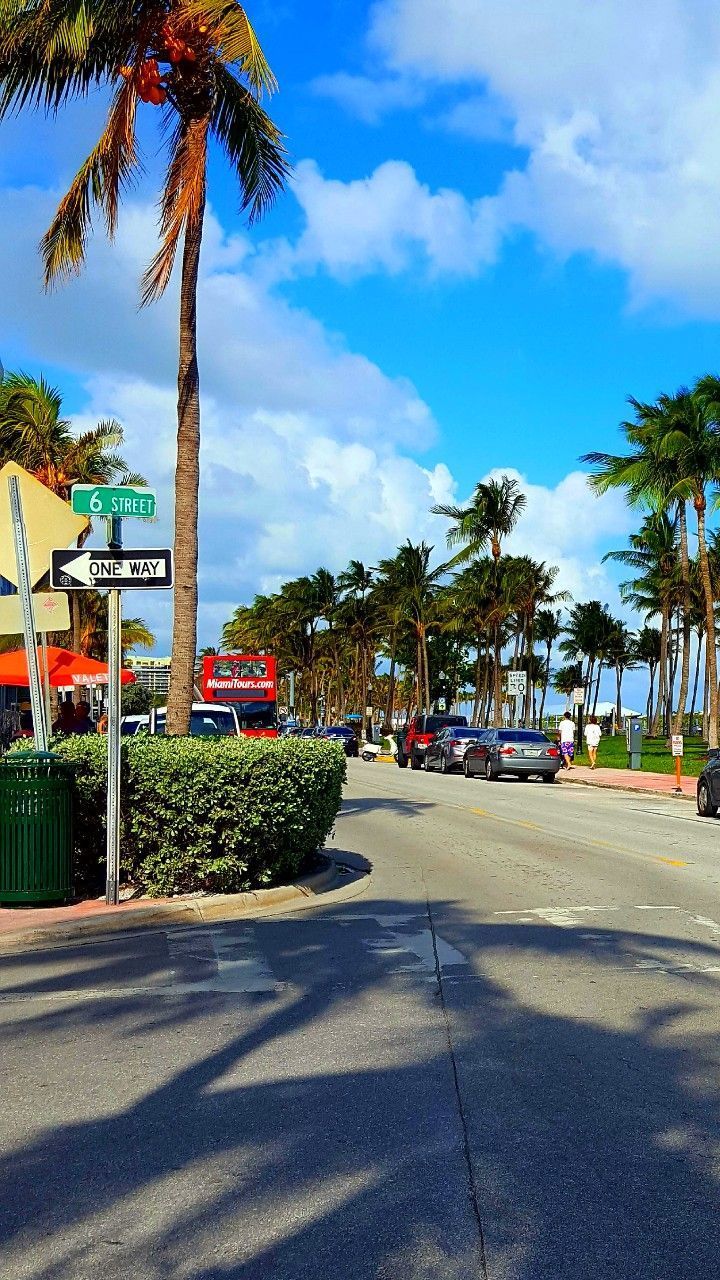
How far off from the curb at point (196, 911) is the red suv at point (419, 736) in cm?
3245

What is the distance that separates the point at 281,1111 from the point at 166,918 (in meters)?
4.96

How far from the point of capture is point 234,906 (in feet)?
34.8

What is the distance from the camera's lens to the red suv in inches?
1780

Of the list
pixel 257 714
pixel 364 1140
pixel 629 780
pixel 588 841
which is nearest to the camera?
pixel 364 1140

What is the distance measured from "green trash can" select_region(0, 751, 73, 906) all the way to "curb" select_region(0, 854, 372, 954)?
0.59 m

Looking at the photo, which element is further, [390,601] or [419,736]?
[390,601]

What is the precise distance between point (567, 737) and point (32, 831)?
32609mm

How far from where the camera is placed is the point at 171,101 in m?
15.3

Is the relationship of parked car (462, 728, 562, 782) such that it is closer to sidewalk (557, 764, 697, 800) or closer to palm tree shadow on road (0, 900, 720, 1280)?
sidewalk (557, 764, 697, 800)

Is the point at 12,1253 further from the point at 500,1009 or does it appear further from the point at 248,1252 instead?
the point at 500,1009

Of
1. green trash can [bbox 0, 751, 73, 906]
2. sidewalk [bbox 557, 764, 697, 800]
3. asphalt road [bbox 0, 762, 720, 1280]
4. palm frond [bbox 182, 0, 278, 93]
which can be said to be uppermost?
palm frond [bbox 182, 0, 278, 93]

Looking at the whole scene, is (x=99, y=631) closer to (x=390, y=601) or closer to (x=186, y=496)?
(x=390, y=601)

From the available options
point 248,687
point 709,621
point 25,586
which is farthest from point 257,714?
point 25,586

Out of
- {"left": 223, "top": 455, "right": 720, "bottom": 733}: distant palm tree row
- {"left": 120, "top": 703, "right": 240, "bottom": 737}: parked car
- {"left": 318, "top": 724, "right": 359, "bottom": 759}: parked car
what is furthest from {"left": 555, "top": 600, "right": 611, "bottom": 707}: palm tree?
{"left": 120, "top": 703, "right": 240, "bottom": 737}: parked car
